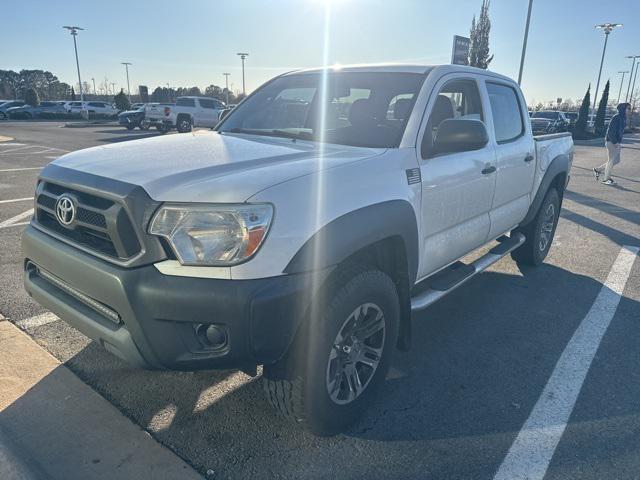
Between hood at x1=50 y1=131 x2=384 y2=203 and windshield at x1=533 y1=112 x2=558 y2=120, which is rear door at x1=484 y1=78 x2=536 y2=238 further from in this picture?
windshield at x1=533 y1=112 x2=558 y2=120

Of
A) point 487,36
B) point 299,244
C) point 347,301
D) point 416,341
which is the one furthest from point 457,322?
point 487,36

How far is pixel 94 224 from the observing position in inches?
88.9

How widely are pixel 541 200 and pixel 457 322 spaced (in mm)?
1908

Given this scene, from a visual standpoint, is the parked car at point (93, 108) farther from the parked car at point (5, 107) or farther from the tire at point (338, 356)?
the tire at point (338, 356)

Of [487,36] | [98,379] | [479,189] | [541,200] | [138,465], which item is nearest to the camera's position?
[138,465]

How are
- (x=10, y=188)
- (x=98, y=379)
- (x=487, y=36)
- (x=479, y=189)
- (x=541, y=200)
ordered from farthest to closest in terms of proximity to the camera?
(x=487, y=36)
(x=10, y=188)
(x=541, y=200)
(x=479, y=189)
(x=98, y=379)

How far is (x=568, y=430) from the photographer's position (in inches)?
105

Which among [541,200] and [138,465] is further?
[541,200]

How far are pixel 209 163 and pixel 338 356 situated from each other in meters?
1.17

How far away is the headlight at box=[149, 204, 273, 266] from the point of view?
2.04 m

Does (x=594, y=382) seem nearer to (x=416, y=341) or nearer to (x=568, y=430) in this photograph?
(x=568, y=430)

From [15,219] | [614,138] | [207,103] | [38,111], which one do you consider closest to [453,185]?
[15,219]

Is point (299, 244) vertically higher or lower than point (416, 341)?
higher

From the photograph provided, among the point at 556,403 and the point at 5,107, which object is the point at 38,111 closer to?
the point at 5,107
